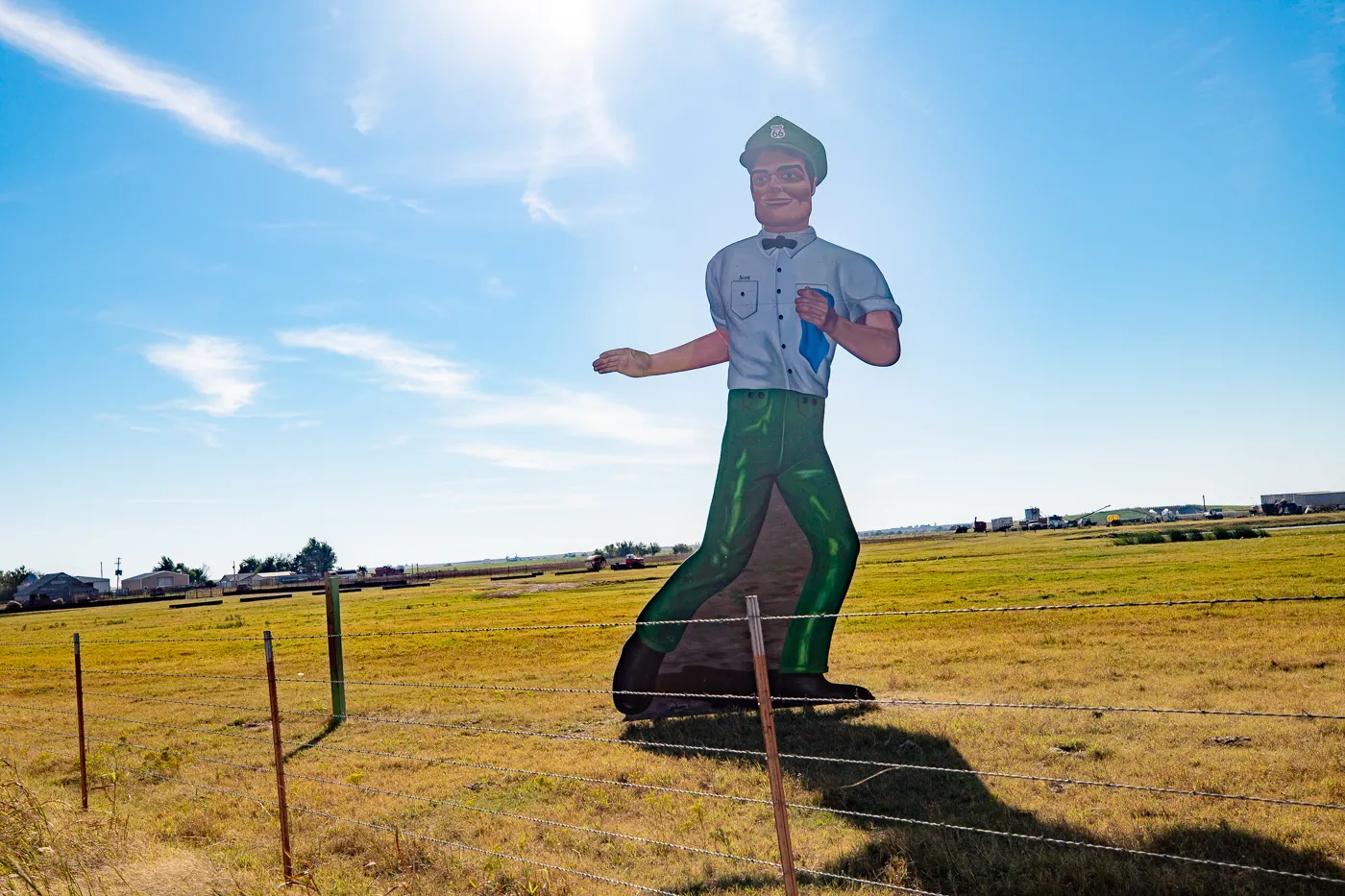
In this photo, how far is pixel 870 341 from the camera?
10.6m

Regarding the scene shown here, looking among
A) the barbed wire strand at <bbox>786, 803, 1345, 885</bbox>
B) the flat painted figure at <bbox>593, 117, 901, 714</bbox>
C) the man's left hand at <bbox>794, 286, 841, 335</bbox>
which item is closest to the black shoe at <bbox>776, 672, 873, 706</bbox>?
the flat painted figure at <bbox>593, 117, 901, 714</bbox>

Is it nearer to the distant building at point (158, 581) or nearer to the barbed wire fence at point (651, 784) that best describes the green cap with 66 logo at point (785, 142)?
the barbed wire fence at point (651, 784)

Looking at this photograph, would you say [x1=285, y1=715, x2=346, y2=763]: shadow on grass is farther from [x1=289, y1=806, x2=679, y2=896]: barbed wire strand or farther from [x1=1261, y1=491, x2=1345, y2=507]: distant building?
[x1=1261, y1=491, x2=1345, y2=507]: distant building

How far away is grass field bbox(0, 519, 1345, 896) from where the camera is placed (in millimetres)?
5527

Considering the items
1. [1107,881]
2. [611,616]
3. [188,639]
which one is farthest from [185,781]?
[188,639]

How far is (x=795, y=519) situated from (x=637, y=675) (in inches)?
108

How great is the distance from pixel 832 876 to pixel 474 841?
2.78 meters

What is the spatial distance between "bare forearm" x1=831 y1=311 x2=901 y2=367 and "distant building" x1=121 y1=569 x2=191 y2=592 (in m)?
129

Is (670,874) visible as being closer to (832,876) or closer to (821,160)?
(832,876)

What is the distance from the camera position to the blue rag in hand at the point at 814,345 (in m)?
10.8

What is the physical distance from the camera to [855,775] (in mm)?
7637

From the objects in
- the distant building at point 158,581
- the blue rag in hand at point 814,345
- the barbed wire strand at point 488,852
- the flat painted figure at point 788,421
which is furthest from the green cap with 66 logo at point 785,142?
the distant building at point 158,581

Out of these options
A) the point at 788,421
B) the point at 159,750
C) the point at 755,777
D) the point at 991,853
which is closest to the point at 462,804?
the point at 755,777

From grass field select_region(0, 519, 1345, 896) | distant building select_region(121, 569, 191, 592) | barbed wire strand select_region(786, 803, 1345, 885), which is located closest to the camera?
barbed wire strand select_region(786, 803, 1345, 885)
